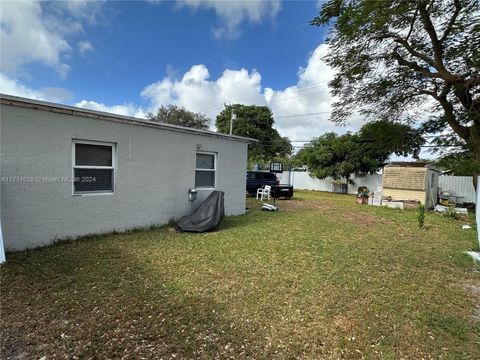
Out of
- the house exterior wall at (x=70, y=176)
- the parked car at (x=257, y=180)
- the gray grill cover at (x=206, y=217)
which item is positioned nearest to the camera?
the house exterior wall at (x=70, y=176)

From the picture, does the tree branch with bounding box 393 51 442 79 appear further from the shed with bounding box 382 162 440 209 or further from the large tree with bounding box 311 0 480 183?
the shed with bounding box 382 162 440 209

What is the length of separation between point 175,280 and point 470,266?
5.29m

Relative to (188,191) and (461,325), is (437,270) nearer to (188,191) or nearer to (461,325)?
(461,325)

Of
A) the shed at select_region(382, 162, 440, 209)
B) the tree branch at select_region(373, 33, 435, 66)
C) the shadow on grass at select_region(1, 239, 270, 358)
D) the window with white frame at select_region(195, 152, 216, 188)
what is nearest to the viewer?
the shadow on grass at select_region(1, 239, 270, 358)

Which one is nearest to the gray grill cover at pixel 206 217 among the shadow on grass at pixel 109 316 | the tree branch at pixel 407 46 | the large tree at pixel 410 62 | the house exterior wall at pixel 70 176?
the house exterior wall at pixel 70 176

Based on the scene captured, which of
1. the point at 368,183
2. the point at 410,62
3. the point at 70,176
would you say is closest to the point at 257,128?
the point at 368,183

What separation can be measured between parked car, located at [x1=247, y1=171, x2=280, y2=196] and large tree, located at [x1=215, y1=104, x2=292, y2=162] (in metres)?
11.4

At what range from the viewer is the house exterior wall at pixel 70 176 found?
15.2 feet

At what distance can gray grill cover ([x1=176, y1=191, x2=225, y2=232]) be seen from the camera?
6.73m

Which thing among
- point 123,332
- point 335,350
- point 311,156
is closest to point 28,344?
point 123,332

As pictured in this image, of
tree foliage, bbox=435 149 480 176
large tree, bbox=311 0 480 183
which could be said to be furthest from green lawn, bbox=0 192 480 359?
large tree, bbox=311 0 480 183

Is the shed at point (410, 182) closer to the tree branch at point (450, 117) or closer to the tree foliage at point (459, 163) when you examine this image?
the tree branch at point (450, 117)

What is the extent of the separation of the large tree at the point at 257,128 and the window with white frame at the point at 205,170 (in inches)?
780

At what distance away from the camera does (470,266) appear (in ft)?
15.9
